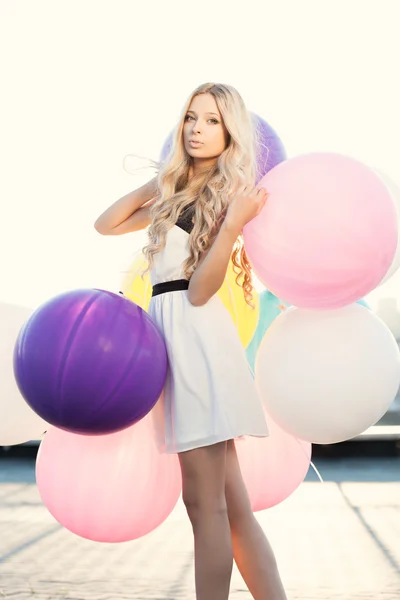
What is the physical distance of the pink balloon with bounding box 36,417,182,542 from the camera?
1970mm

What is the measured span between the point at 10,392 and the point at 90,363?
490 millimetres

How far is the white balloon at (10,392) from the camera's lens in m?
2.08

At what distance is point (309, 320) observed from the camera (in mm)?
1961

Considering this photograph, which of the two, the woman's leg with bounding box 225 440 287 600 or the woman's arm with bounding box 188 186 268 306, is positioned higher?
the woman's arm with bounding box 188 186 268 306

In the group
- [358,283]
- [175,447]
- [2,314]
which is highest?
[358,283]

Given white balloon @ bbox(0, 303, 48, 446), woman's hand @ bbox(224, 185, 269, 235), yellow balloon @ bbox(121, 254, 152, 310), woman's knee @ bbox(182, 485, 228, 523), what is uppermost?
woman's hand @ bbox(224, 185, 269, 235)

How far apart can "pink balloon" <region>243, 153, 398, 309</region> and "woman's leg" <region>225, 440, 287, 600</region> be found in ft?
1.62

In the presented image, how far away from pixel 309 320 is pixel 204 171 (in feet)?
1.53

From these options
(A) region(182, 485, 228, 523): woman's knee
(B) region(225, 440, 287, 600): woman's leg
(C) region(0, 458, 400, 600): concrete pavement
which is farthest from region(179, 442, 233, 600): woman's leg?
(C) region(0, 458, 400, 600): concrete pavement

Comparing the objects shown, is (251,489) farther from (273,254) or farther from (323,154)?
(323,154)

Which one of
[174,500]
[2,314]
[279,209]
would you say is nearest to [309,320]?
[279,209]

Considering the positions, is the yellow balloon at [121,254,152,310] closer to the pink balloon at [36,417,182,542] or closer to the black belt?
the black belt

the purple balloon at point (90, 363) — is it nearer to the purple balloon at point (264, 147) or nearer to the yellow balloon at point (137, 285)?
the yellow balloon at point (137, 285)

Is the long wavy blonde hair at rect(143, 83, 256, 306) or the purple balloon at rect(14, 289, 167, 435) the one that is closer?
the purple balloon at rect(14, 289, 167, 435)
